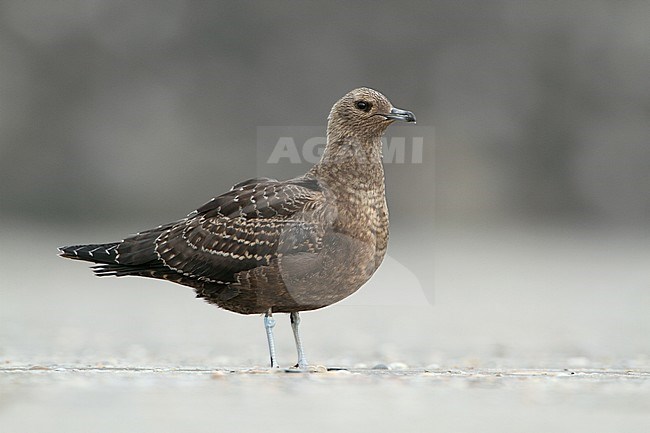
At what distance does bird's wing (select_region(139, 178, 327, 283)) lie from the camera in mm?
9484

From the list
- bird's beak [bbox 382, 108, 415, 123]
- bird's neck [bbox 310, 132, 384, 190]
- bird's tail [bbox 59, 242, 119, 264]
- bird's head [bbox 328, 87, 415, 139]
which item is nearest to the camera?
bird's neck [bbox 310, 132, 384, 190]

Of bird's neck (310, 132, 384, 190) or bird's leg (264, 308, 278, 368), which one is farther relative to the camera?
bird's neck (310, 132, 384, 190)

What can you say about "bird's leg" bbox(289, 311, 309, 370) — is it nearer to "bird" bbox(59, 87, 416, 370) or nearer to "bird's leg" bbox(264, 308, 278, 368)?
"bird" bbox(59, 87, 416, 370)

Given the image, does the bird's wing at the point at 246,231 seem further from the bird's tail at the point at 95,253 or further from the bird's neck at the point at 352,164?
the bird's tail at the point at 95,253

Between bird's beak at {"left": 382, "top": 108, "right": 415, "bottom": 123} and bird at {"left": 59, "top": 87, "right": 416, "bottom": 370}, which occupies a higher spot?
bird's beak at {"left": 382, "top": 108, "right": 415, "bottom": 123}

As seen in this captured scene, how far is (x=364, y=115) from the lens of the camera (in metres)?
9.98

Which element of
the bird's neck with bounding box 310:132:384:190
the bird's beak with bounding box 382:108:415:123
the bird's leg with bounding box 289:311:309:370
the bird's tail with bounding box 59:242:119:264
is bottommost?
the bird's leg with bounding box 289:311:309:370

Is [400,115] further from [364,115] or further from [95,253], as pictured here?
[95,253]

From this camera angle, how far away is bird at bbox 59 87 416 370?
9.34 m

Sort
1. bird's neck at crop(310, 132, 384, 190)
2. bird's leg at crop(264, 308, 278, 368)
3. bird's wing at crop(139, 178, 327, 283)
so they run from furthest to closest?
bird's neck at crop(310, 132, 384, 190) < bird's wing at crop(139, 178, 327, 283) < bird's leg at crop(264, 308, 278, 368)

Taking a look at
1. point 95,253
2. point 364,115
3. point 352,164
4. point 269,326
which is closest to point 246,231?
point 269,326

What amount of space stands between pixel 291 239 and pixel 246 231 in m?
0.49

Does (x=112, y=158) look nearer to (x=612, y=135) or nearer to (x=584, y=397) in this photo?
(x=612, y=135)

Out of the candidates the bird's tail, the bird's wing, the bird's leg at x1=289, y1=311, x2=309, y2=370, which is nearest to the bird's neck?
the bird's wing
